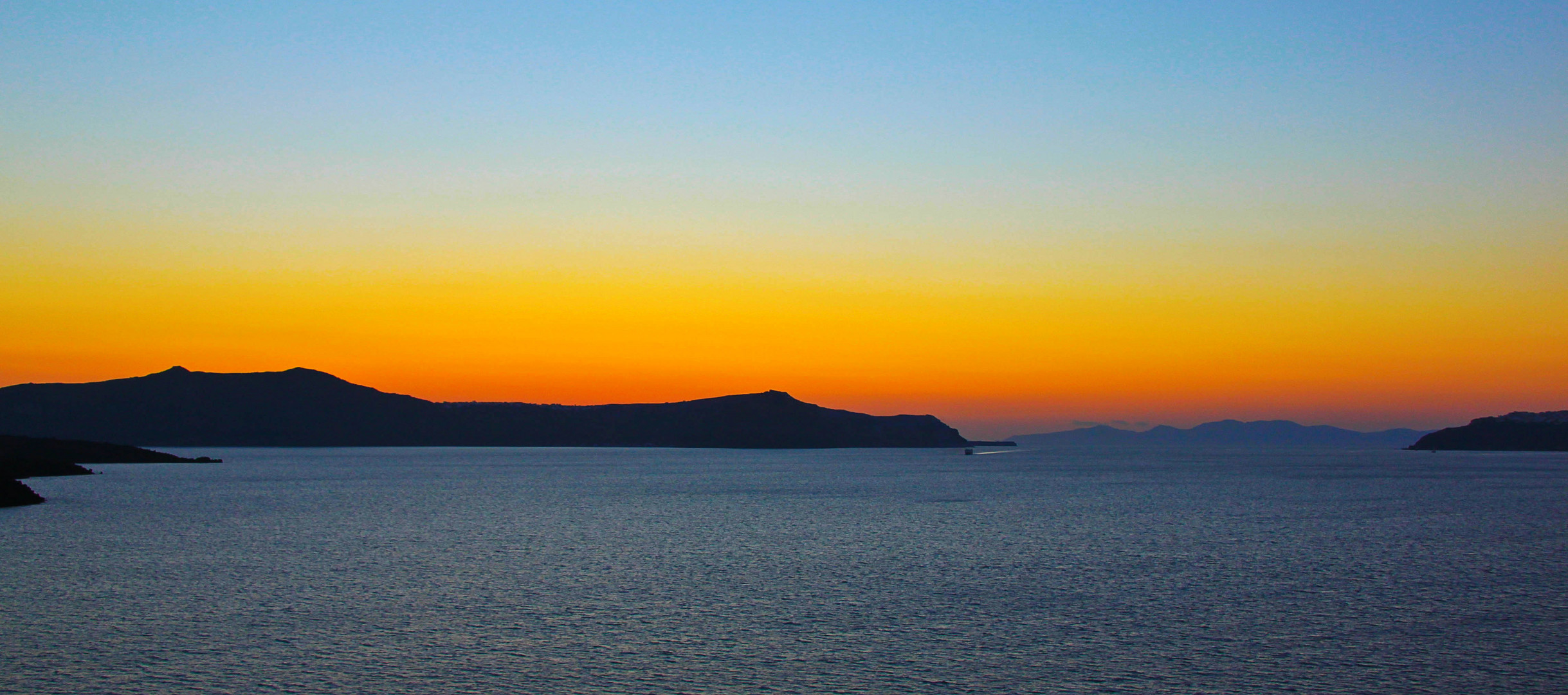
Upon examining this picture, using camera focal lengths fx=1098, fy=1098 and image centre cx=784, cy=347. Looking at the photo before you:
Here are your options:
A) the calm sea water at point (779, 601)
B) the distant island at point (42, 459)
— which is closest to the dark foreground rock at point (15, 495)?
the distant island at point (42, 459)

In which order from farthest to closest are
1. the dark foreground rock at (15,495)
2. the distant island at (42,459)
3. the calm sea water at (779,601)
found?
the distant island at (42,459) → the dark foreground rock at (15,495) → the calm sea water at (779,601)

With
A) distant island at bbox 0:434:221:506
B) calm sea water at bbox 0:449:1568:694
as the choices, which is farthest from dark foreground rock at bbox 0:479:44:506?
calm sea water at bbox 0:449:1568:694

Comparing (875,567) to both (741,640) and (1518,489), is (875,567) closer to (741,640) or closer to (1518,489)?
(741,640)

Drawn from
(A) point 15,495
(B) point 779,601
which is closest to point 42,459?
(A) point 15,495

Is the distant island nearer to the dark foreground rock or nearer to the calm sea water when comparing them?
the dark foreground rock

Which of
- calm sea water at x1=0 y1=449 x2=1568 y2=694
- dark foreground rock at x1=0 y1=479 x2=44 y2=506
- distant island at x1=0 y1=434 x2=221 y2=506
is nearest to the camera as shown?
calm sea water at x1=0 y1=449 x2=1568 y2=694

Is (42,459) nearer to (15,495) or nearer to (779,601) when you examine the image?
(15,495)

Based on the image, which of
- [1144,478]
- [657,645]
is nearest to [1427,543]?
[657,645]

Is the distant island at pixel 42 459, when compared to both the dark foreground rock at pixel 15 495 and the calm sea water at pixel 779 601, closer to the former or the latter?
the dark foreground rock at pixel 15 495
